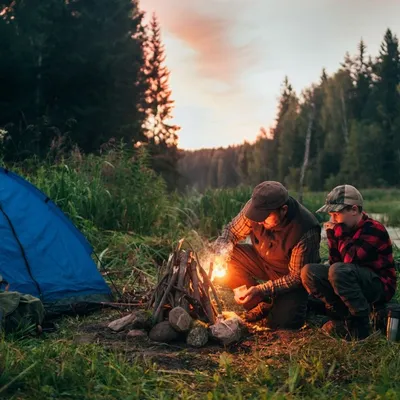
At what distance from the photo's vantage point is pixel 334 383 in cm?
318

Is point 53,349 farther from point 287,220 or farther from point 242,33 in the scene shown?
point 242,33

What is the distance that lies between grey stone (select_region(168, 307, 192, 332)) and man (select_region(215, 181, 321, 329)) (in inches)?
24.1

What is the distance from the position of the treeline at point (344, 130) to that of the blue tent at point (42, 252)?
1253 inches

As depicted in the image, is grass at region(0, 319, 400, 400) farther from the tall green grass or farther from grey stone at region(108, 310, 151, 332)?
the tall green grass

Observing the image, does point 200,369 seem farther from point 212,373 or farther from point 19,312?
point 19,312

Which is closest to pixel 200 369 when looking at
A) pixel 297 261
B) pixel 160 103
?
pixel 297 261

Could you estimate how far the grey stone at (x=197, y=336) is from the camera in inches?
157

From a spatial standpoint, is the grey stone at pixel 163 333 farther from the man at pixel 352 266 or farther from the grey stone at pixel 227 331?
the man at pixel 352 266

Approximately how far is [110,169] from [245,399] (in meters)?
6.35

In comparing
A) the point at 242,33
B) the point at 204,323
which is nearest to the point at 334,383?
the point at 204,323

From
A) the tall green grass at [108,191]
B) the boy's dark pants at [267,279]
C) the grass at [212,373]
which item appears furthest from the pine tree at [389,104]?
the grass at [212,373]

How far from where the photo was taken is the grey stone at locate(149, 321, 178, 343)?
13.3 ft

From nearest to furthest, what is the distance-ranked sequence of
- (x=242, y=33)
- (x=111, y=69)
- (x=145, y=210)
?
(x=145, y=210) → (x=242, y=33) → (x=111, y=69)

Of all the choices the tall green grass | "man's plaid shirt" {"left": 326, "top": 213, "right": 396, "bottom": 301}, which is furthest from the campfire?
the tall green grass
